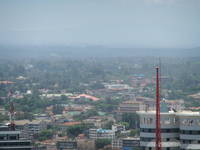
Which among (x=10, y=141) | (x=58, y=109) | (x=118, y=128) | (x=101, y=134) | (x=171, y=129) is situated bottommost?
(x=58, y=109)

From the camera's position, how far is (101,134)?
385 feet

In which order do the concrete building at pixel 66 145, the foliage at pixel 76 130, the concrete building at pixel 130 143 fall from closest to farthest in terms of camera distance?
the concrete building at pixel 130 143, the concrete building at pixel 66 145, the foliage at pixel 76 130

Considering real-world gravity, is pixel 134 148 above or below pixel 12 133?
below

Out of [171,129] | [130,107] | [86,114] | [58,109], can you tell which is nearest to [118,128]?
[86,114]

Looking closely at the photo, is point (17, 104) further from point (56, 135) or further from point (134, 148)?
point (134, 148)

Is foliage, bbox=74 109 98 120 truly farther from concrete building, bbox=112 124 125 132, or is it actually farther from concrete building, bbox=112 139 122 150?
concrete building, bbox=112 139 122 150

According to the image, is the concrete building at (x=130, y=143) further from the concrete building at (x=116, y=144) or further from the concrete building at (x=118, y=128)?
the concrete building at (x=118, y=128)

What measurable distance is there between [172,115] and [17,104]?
11185 centimetres

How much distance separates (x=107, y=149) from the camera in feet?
344

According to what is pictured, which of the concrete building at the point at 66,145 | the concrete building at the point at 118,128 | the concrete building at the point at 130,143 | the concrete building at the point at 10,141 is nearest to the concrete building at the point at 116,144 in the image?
the concrete building at the point at 130,143

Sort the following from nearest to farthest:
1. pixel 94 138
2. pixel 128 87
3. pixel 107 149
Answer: pixel 107 149
pixel 94 138
pixel 128 87

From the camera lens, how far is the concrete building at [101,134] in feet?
378


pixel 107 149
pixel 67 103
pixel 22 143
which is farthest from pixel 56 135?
pixel 22 143

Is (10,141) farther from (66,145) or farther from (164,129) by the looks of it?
(66,145)
